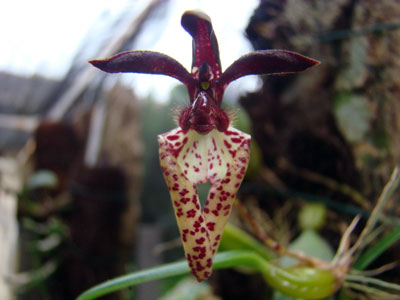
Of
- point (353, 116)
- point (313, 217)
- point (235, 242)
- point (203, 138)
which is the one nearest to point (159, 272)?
point (203, 138)

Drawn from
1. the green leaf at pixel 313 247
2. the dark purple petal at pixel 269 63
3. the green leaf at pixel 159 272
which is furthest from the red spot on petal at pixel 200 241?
the green leaf at pixel 313 247

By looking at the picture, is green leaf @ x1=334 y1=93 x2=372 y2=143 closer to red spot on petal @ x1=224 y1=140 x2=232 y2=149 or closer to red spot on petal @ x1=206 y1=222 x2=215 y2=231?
red spot on petal @ x1=224 y1=140 x2=232 y2=149

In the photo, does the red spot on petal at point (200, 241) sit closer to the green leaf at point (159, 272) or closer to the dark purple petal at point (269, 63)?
the green leaf at point (159, 272)

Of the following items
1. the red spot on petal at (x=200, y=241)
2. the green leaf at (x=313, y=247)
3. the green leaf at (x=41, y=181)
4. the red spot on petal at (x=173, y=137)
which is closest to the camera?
the red spot on petal at (x=200, y=241)

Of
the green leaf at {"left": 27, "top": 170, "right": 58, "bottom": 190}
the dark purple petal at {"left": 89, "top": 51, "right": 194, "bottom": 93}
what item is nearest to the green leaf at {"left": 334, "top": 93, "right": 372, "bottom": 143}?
the dark purple petal at {"left": 89, "top": 51, "right": 194, "bottom": 93}

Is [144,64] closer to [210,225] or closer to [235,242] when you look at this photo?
[210,225]

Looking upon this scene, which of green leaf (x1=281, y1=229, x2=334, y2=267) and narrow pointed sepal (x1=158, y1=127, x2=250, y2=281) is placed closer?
narrow pointed sepal (x1=158, y1=127, x2=250, y2=281)
